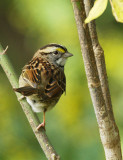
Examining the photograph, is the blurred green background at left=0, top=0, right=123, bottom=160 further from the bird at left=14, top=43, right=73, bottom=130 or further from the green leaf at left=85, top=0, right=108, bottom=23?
the green leaf at left=85, top=0, right=108, bottom=23

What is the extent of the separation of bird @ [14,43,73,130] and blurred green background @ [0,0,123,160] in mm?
533

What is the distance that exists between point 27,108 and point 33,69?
86cm

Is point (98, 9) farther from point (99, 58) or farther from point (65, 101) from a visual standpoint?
point (65, 101)

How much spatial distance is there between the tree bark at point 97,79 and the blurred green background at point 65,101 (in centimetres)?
187

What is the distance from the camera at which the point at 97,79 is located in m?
1.18

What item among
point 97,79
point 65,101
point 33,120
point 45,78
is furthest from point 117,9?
point 65,101

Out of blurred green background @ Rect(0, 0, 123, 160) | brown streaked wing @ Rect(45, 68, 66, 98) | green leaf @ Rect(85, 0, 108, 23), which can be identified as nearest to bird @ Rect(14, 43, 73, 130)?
brown streaked wing @ Rect(45, 68, 66, 98)

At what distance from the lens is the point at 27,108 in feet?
6.41

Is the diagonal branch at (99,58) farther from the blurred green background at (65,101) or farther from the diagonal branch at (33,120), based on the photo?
the blurred green background at (65,101)

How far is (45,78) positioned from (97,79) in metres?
1.59

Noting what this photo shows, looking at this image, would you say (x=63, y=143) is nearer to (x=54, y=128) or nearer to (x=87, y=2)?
(x=54, y=128)

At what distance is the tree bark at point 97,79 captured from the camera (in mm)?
1107

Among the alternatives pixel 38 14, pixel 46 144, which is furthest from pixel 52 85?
pixel 38 14

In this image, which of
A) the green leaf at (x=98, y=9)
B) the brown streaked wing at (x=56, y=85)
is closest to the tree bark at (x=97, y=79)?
the green leaf at (x=98, y=9)
